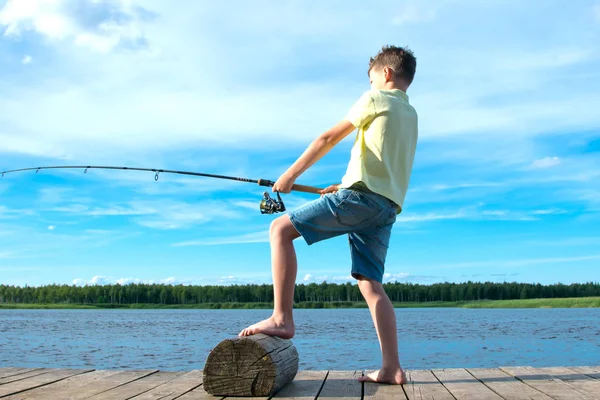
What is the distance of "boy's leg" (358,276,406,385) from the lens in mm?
4191

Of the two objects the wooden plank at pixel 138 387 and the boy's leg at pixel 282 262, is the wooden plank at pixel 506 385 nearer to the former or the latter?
the boy's leg at pixel 282 262

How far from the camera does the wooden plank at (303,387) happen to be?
12.3 feet

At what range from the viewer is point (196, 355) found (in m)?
15.6

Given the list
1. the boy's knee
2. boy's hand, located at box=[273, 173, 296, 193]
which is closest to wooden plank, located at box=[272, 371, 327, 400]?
the boy's knee

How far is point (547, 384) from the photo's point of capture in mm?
4105

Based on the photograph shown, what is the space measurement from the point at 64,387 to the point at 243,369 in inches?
46.0

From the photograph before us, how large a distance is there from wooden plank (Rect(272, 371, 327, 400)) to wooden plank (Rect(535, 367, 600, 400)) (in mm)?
1562

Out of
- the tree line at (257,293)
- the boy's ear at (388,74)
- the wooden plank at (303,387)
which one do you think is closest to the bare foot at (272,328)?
the wooden plank at (303,387)

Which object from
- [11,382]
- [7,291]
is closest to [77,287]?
[7,291]

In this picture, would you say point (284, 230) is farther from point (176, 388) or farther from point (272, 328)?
point (176, 388)

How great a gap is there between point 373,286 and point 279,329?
0.66 meters

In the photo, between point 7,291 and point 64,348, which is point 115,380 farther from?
point 7,291

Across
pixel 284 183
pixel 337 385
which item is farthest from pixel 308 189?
pixel 337 385

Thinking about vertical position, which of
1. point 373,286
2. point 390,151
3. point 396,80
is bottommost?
point 373,286
